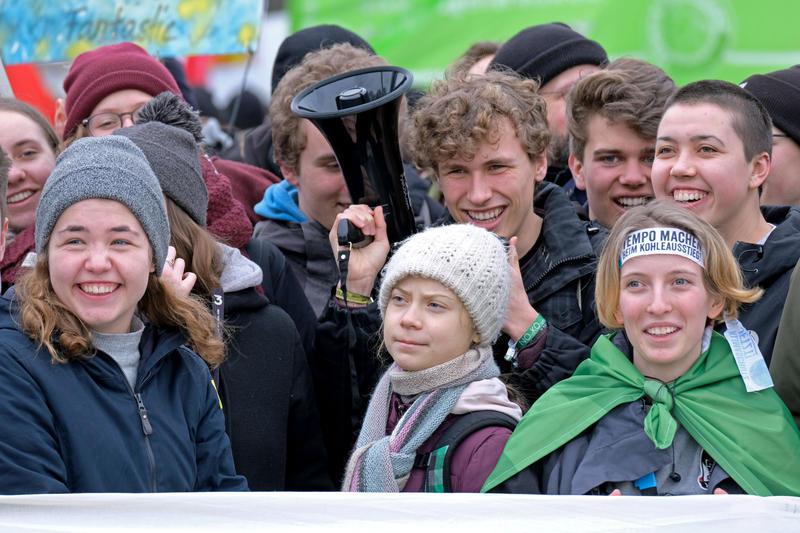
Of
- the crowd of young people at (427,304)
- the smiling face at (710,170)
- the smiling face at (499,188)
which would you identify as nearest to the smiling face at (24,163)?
the crowd of young people at (427,304)

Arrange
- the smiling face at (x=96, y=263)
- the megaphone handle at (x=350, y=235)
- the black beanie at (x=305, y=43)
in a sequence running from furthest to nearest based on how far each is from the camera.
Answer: the black beanie at (x=305, y=43)
the megaphone handle at (x=350, y=235)
the smiling face at (x=96, y=263)

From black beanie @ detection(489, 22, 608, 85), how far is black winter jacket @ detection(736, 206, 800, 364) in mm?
1885

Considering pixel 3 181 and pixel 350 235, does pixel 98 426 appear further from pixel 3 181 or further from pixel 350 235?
pixel 350 235

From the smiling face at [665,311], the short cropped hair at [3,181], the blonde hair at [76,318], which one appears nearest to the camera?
the blonde hair at [76,318]

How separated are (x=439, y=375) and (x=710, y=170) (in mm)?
1237

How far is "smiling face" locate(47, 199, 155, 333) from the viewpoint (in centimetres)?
358

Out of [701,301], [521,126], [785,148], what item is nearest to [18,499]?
[701,301]

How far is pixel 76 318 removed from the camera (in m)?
3.58

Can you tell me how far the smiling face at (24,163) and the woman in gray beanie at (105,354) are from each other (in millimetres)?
1282

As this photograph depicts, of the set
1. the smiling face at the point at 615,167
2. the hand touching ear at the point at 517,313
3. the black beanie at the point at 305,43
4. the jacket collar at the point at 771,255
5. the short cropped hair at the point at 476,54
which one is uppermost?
the black beanie at the point at 305,43

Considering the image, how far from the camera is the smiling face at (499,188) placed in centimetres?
469

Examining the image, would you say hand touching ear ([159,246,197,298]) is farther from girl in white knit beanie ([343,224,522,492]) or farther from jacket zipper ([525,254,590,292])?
jacket zipper ([525,254,590,292])

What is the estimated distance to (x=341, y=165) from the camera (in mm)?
4707

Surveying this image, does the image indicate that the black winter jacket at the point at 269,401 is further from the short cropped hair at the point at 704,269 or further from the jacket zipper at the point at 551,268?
the short cropped hair at the point at 704,269
